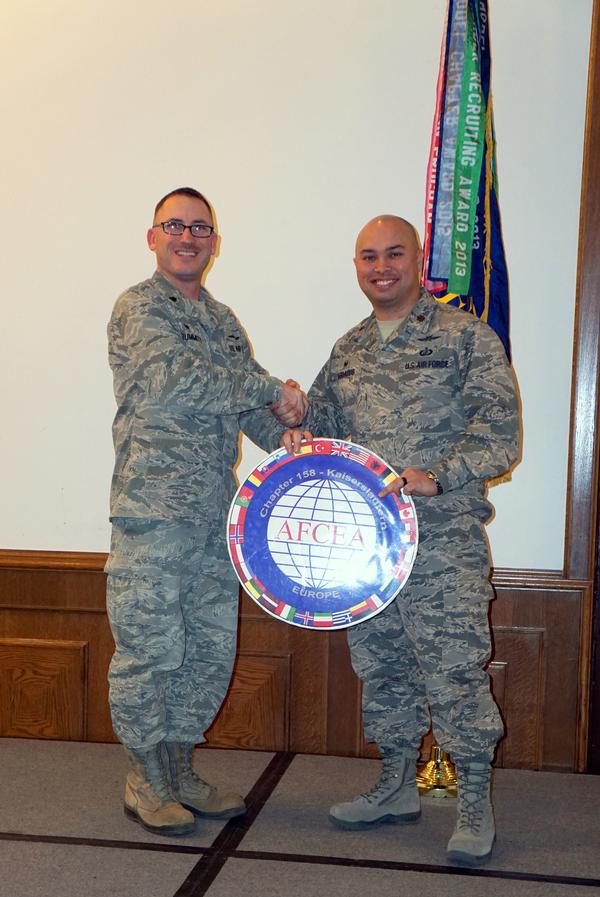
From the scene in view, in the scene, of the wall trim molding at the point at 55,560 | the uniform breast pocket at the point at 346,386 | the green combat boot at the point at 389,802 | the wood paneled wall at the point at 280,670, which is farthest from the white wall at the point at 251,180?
the green combat boot at the point at 389,802

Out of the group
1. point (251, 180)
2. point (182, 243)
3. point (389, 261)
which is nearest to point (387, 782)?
point (389, 261)

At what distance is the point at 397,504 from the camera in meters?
2.46

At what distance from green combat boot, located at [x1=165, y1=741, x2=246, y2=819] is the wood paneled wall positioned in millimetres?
633

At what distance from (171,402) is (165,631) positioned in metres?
0.59

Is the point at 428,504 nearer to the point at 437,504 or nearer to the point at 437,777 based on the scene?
the point at 437,504

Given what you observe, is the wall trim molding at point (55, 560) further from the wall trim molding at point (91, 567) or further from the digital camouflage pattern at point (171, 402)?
the digital camouflage pattern at point (171, 402)

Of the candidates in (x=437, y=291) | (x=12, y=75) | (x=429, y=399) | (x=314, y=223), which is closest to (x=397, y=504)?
(x=429, y=399)

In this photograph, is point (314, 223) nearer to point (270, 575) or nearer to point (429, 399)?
point (429, 399)

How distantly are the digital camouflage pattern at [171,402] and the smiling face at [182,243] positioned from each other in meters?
0.04

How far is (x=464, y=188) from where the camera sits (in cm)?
294

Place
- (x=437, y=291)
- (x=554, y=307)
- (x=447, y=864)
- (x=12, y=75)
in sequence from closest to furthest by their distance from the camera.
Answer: (x=447, y=864), (x=437, y=291), (x=554, y=307), (x=12, y=75)

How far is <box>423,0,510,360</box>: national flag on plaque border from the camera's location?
293 cm

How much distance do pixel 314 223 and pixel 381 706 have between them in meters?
1.64

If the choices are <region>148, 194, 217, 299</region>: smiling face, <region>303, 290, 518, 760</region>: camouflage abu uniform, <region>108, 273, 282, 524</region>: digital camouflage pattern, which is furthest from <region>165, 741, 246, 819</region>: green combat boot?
<region>148, 194, 217, 299</region>: smiling face
